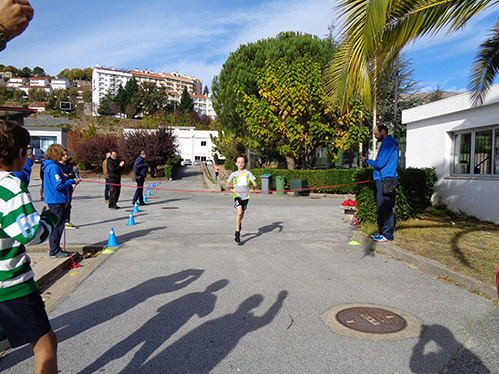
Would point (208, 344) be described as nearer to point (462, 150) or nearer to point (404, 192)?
point (404, 192)

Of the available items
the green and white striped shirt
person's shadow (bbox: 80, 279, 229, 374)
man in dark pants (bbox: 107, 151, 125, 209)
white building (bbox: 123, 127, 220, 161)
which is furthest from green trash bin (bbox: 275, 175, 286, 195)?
white building (bbox: 123, 127, 220, 161)

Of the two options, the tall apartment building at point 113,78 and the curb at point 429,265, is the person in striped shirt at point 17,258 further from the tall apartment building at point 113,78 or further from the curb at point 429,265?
the tall apartment building at point 113,78

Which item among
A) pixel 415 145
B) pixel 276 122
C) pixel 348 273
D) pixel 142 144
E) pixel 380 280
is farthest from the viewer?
pixel 142 144

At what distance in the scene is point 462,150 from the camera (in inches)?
463

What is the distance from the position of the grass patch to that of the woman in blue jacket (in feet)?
19.5

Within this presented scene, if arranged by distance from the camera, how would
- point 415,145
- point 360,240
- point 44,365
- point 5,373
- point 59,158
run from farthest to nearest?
point 415,145 < point 360,240 < point 59,158 < point 5,373 < point 44,365

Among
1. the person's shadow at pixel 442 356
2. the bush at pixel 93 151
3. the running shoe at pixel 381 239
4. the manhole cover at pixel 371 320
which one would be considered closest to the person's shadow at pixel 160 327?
the manhole cover at pixel 371 320

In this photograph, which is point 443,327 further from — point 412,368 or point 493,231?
point 493,231

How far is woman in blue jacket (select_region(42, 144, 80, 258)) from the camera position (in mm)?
6480

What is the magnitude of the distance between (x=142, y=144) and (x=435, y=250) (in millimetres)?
33946

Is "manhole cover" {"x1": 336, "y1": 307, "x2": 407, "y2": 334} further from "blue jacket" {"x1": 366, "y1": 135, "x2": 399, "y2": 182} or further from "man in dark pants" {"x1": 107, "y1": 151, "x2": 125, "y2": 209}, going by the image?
"man in dark pants" {"x1": 107, "y1": 151, "x2": 125, "y2": 209}

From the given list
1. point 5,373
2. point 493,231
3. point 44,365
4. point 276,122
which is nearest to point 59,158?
point 5,373

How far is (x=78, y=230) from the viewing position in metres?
9.65

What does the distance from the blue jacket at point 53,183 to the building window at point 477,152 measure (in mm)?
10250
